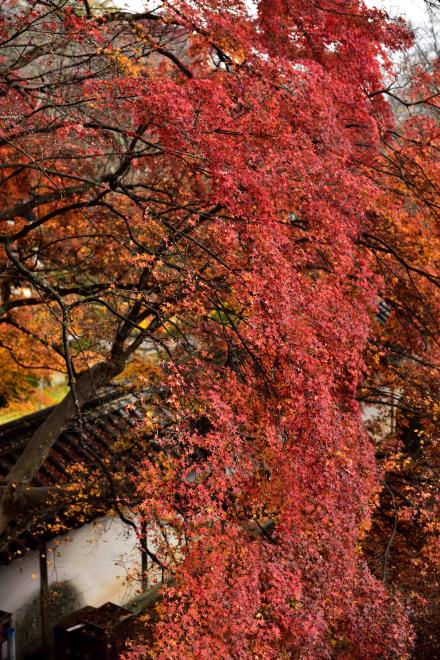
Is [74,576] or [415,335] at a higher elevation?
[415,335]

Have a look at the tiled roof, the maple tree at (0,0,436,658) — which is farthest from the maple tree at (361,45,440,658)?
the tiled roof

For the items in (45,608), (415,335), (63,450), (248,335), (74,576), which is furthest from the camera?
(63,450)

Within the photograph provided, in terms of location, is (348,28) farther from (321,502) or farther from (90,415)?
(90,415)

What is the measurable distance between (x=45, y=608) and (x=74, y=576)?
1254 mm

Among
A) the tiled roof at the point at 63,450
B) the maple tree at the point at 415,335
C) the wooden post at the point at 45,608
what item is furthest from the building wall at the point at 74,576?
the maple tree at the point at 415,335

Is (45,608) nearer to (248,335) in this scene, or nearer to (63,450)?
(63,450)

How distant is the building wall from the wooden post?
32 centimetres

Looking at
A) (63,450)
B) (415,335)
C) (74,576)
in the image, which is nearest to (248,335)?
(415,335)

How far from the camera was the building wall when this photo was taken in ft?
35.8

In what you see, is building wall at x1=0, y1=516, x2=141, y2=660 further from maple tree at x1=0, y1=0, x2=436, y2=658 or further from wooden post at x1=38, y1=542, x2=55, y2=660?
maple tree at x1=0, y1=0, x2=436, y2=658

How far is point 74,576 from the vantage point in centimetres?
1201

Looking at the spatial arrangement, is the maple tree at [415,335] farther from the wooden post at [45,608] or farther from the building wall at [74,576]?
the wooden post at [45,608]

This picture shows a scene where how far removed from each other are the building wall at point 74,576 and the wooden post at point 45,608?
32 centimetres

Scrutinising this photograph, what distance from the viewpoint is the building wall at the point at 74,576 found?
35.8ft
